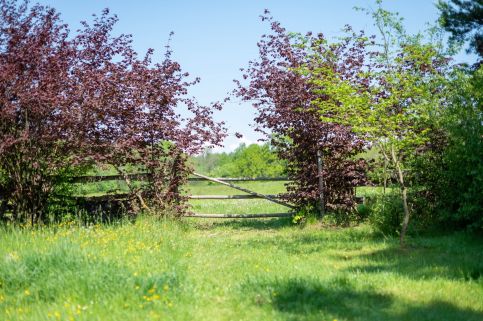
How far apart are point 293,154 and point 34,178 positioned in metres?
7.26

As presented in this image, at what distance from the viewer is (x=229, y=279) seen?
6.62m

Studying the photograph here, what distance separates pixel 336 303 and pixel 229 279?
1711 millimetres

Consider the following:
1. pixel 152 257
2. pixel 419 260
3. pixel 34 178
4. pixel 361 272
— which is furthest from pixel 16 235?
pixel 419 260

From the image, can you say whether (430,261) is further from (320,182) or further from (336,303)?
(320,182)

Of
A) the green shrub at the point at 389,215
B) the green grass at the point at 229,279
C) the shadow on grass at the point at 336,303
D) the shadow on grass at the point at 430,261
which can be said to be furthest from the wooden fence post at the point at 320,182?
the shadow on grass at the point at 336,303

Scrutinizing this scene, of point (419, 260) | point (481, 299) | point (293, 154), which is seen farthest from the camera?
point (293, 154)

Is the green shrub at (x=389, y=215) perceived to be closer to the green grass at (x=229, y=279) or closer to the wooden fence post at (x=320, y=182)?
the green grass at (x=229, y=279)

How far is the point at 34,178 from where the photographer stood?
12344 millimetres

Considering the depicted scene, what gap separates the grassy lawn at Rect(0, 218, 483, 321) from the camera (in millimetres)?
→ 5273

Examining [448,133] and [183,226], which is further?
[183,226]

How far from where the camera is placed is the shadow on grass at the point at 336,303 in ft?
17.0

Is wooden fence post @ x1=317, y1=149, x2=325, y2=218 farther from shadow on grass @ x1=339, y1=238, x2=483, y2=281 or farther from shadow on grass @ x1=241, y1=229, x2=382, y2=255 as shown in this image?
shadow on grass @ x1=339, y1=238, x2=483, y2=281

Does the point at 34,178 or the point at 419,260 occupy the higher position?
the point at 34,178

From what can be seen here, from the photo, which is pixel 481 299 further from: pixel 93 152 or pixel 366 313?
pixel 93 152
